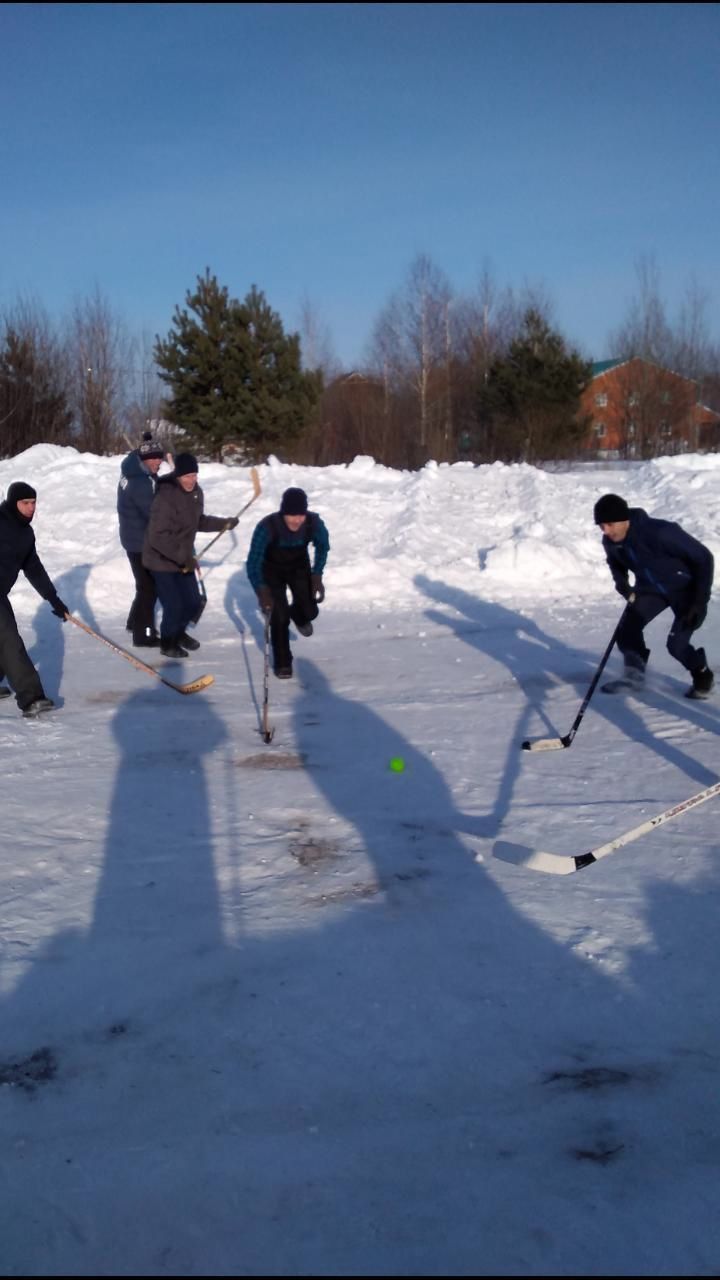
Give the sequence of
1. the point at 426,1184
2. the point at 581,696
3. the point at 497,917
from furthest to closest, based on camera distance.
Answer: the point at 581,696 → the point at 497,917 → the point at 426,1184

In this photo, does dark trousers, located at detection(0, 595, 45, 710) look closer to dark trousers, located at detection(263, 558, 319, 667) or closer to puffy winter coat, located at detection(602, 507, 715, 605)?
dark trousers, located at detection(263, 558, 319, 667)

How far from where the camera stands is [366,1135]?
296cm

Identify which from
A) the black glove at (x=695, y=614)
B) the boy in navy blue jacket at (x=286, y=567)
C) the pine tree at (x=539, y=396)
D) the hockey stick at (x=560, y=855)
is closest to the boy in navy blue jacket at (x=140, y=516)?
the boy in navy blue jacket at (x=286, y=567)

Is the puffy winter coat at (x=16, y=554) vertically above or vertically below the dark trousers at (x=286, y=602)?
above

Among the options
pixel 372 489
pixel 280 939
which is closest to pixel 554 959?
pixel 280 939

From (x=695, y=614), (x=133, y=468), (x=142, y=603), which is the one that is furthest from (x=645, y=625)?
(x=133, y=468)

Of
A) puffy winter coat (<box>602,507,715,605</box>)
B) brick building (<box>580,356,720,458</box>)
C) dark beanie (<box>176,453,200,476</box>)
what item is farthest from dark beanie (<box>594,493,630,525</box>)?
brick building (<box>580,356,720,458</box>)

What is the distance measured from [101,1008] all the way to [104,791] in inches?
96.1

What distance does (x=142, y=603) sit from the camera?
997 cm

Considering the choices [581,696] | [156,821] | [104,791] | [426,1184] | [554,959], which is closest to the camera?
[426,1184]

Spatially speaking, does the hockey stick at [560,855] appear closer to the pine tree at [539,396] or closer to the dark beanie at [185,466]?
the dark beanie at [185,466]

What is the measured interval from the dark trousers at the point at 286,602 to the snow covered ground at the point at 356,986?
1.30 feet

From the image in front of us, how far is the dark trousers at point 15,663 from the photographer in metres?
7.64

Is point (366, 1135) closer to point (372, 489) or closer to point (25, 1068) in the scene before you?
point (25, 1068)
